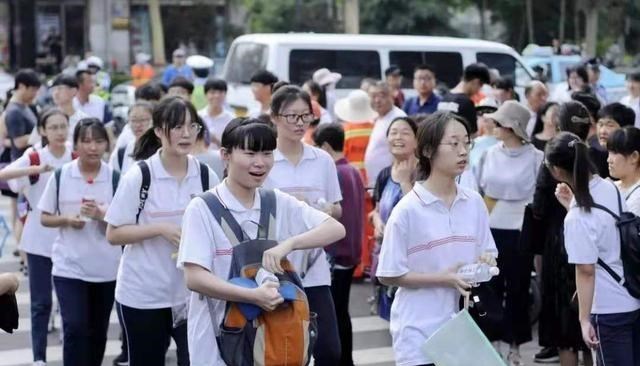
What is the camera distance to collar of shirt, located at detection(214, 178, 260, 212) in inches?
187

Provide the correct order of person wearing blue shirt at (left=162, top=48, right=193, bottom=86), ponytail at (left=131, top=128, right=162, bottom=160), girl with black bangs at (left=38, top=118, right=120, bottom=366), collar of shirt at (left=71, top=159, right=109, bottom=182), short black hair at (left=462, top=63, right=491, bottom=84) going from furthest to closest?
person wearing blue shirt at (left=162, top=48, right=193, bottom=86)
short black hair at (left=462, top=63, right=491, bottom=84)
collar of shirt at (left=71, top=159, right=109, bottom=182)
girl with black bangs at (left=38, top=118, right=120, bottom=366)
ponytail at (left=131, top=128, right=162, bottom=160)

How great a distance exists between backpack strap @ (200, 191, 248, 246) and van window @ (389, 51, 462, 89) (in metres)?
12.0

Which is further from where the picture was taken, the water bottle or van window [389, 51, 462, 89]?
van window [389, 51, 462, 89]

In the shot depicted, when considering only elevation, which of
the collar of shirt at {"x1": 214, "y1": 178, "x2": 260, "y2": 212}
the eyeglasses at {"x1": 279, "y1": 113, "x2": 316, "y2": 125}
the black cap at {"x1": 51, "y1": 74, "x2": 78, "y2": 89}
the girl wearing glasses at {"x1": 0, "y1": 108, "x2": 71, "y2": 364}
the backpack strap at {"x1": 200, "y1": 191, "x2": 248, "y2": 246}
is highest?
the black cap at {"x1": 51, "y1": 74, "x2": 78, "y2": 89}

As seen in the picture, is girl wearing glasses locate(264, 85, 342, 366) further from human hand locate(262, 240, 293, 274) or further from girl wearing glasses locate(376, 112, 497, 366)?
human hand locate(262, 240, 293, 274)

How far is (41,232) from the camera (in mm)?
8297

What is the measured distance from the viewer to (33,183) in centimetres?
870

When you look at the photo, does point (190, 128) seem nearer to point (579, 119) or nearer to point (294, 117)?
point (294, 117)

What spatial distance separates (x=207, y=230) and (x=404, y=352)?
3.21ft

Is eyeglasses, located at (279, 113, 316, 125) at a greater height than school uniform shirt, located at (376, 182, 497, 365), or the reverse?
eyeglasses, located at (279, 113, 316, 125)

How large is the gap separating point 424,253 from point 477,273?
23 cm

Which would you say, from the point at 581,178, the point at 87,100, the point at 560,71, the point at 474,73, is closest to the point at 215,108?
the point at 87,100

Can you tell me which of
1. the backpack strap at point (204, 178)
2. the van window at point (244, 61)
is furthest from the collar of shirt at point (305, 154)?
the van window at point (244, 61)

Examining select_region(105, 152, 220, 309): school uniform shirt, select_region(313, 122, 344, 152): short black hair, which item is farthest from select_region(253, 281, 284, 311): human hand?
select_region(313, 122, 344, 152): short black hair
